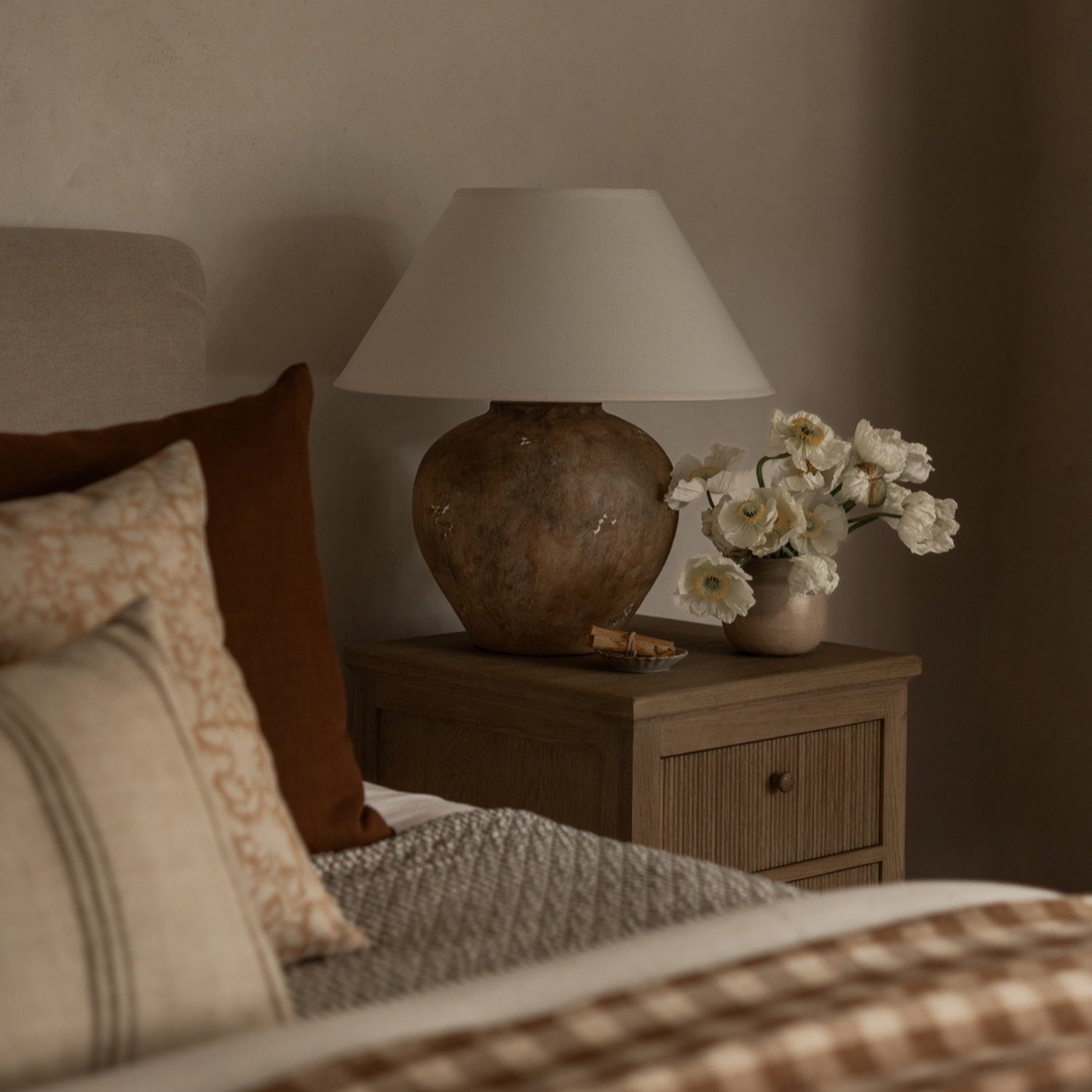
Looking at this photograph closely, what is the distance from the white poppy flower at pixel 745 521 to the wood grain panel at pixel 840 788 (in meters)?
0.26

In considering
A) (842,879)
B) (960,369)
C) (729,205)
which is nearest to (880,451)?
(842,879)

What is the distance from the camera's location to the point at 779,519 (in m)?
2.03

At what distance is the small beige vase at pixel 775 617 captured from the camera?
2.07m

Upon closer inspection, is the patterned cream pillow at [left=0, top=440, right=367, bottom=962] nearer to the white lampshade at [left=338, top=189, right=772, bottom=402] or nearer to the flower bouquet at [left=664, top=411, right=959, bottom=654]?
the white lampshade at [left=338, top=189, right=772, bottom=402]

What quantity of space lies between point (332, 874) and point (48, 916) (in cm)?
46

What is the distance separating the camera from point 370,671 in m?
2.16

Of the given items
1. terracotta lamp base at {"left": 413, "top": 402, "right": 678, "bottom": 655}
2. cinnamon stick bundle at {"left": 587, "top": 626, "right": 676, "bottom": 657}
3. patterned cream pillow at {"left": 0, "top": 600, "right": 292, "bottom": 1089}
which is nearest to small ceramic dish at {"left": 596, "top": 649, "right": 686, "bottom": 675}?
cinnamon stick bundle at {"left": 587, "top": 626, "right": 676, "bottom": 657}

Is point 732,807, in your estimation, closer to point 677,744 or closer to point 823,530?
point 677,744

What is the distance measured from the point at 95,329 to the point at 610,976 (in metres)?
1.09

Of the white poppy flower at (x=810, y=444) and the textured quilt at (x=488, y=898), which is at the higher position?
the white poppy flower at (x=810, y=444)

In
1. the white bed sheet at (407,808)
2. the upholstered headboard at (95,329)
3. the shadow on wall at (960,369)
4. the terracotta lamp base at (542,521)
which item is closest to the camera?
the white bed sheet at (407,808)

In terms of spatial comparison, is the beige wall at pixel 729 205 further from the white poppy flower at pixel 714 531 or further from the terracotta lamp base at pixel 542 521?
the white poppy flower at pixel 714 531

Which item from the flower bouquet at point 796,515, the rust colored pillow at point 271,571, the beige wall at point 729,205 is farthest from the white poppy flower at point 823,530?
the rust colored pillow at point 271,571

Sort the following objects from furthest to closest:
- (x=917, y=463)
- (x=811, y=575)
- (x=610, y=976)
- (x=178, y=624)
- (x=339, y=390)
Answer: (x=339, y=390)
(x=917, y=463)
(x=811, y=575)
(x=178, y=624)
(x=610, y=976)
